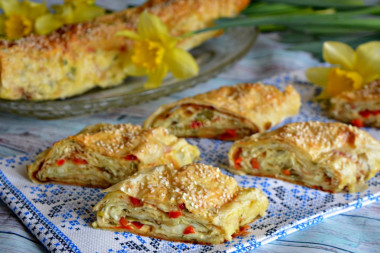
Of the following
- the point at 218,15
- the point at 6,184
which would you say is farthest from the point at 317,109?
the point at 6,184

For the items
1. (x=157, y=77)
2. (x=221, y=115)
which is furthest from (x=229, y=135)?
(x=157, y=77)

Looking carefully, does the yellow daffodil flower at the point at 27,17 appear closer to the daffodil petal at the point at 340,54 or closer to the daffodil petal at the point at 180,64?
the daffodil petal at the point at 180,64

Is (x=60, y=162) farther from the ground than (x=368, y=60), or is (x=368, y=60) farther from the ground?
(x=368, y=60)

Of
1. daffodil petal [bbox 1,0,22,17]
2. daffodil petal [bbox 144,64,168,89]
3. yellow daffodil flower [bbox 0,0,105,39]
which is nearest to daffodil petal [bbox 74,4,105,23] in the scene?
yellow daffodil flower [bbox 0,0,105,39]

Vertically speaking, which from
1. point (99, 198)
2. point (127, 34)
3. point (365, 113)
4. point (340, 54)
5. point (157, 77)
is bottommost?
point (99, 198)

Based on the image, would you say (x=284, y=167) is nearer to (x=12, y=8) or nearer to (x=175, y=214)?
(x=175, y=214)

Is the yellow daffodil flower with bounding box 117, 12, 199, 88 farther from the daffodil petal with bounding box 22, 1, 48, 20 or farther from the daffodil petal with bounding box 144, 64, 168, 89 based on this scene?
the daffodil petal with bounding box 22, 1, 48, 20

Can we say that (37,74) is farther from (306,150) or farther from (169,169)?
(306,150)
